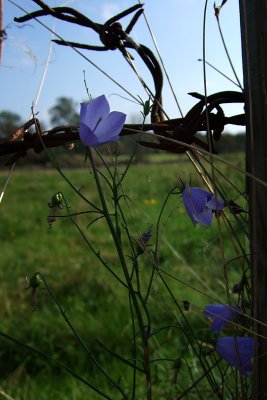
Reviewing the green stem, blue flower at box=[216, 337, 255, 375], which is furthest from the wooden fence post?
the green stem

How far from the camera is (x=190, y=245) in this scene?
12.2 feet

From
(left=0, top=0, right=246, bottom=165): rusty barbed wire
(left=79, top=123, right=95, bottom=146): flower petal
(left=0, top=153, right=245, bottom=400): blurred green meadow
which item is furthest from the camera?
(left=0, top=153, right=245, bottom=400): blurred green meadow

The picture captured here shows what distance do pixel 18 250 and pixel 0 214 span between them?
1.37m

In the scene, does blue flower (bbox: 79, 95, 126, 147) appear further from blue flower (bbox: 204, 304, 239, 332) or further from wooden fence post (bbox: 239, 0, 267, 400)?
blue flower (bbox: 204, 304, 239, 332)

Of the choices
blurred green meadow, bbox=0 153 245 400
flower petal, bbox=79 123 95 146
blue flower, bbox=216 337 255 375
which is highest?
flower petal, bbox=79 123 95 146

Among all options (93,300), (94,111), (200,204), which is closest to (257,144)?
(200,204)

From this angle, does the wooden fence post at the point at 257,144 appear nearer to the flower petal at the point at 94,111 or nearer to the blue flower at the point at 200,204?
the blue flower at the point at 200,204

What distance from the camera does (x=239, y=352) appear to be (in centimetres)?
75

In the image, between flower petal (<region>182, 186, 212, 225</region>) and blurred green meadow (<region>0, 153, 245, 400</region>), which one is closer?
flower petal (<region>182, 186, 212, 225</region>)

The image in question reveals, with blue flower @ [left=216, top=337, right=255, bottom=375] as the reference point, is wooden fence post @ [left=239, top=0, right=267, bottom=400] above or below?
above

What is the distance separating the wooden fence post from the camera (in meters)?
0.73

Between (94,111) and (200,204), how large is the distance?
203 millimetres

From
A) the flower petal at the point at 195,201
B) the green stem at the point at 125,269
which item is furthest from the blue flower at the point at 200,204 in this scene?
the green stem at the point at 125,269

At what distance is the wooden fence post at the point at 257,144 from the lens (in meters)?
0.73
